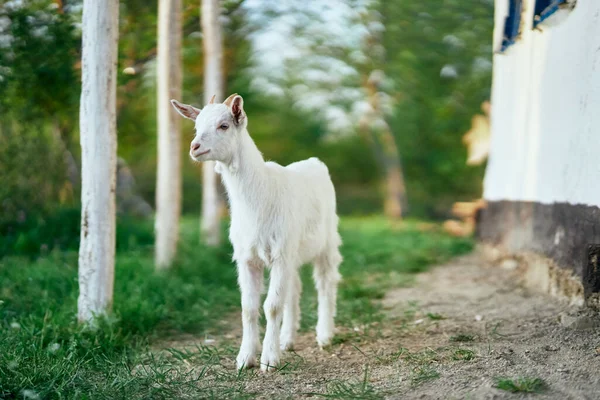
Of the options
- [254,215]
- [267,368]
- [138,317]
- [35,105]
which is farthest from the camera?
[35,105]

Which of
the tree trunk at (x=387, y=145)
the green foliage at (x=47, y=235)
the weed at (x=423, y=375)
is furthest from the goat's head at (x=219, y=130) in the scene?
the tree trunk at (x=387, y=145)

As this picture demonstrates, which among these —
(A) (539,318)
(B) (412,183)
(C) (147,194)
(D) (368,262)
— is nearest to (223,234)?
(D) (368,262)

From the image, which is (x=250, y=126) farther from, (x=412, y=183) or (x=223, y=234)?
(x=223, y=234)

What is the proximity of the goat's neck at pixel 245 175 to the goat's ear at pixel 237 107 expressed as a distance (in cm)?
14

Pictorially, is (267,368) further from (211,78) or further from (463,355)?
(211,78)

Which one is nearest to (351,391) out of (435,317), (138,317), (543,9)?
(435,317)

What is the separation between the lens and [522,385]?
3.48 meters

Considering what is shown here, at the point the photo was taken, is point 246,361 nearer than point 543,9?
Yes

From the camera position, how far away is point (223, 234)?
416 inches

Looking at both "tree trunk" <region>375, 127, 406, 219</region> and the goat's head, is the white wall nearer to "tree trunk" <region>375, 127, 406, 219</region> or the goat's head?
the goat's head

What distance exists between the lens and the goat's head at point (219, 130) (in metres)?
4.23

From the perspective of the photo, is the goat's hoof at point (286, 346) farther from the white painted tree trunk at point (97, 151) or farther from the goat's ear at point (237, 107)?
the goat's ear at point (237, 107)

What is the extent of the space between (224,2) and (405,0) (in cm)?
466

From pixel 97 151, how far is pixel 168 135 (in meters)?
2.48
